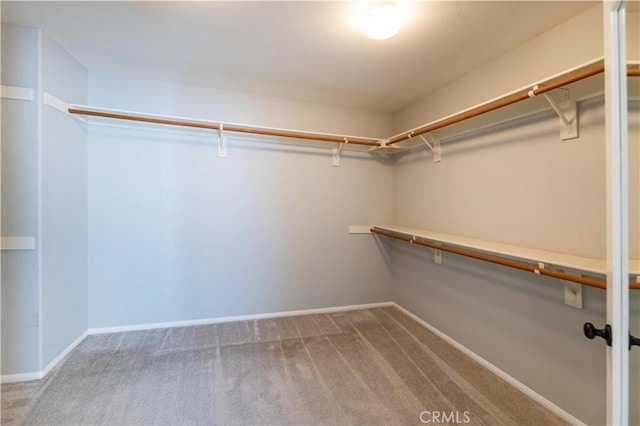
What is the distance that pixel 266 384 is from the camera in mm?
1834

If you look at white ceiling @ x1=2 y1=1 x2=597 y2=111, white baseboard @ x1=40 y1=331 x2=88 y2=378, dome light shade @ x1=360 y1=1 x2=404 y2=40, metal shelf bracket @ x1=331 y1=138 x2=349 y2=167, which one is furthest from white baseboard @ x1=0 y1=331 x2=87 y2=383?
dome light shade @ x1=360 y1=1 x2=404 y2=40

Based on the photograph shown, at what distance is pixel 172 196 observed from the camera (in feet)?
8.64

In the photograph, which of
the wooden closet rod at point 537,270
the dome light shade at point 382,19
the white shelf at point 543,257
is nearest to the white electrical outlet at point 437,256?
the wooden closet rod at point 537,270

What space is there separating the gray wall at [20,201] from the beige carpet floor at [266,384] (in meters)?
0.29

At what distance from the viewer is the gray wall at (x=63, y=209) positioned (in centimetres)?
193

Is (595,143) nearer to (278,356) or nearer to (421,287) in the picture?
(421,287)

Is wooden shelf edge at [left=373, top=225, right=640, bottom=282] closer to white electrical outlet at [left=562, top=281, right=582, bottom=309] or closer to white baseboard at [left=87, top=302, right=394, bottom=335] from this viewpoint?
white electrical outlet at [left=562, top=281, right=582, bottom=309]

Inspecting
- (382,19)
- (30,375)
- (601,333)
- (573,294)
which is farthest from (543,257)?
(30,375)

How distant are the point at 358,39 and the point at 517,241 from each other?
5.92 ft

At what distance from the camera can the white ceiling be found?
1.60 m

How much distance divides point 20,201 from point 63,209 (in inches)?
11.1

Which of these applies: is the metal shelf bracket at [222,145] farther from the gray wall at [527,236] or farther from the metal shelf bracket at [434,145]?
the gray wall at [527,236]

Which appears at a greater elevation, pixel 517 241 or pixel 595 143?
pixel 595 143

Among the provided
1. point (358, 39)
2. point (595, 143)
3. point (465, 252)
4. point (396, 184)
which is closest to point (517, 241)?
point (465, 252)
